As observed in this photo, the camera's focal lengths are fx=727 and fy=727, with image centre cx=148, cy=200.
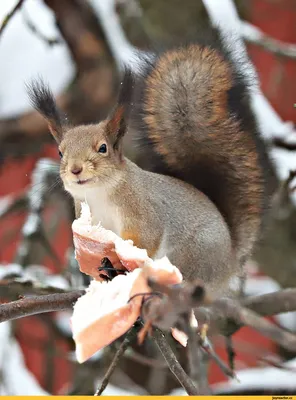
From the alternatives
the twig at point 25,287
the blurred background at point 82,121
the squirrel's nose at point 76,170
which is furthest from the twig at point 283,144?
the squirrel's nose at point 76,170

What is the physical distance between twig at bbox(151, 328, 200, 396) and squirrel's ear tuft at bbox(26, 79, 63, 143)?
1.22 feet

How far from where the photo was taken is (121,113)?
1.03 metres

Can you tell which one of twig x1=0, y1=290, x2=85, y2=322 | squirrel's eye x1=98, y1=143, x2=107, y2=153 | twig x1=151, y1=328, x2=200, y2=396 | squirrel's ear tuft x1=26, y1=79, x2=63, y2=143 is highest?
squirrel's ear tuft x1=26, y1=79, x2=63, y2=143

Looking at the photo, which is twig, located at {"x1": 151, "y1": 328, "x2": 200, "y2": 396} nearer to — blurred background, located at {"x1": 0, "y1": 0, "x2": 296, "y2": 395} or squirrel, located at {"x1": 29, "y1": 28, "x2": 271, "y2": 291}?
squirrel, located at {"x1": 29, "y1": 28, "x2": 271, "y2": 291}

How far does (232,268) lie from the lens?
4.20ft

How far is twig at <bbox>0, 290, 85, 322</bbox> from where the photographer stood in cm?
85

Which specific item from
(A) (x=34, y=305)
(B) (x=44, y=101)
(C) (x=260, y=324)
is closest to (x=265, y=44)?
(B) (x=44, y=101)

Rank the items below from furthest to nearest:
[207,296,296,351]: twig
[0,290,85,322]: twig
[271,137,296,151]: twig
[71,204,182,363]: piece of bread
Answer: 1. [271,137,296,151]: twig
2. [0,290,85,322]: twig
3. [71,204,182,363]: piece of bread
4. [207,296,296,351]: twig

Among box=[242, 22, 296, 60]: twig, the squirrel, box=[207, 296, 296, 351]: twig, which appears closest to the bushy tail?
the squirrel

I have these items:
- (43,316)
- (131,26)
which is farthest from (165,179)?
(131,26)

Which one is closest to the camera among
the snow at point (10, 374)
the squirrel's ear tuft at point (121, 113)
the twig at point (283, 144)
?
the squirrel's ear tuft at point (121, 113)

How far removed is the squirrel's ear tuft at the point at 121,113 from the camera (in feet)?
3.19

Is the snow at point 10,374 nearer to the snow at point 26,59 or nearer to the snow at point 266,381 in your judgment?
the snow at point 266,381

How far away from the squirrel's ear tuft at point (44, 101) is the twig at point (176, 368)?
0.37m
